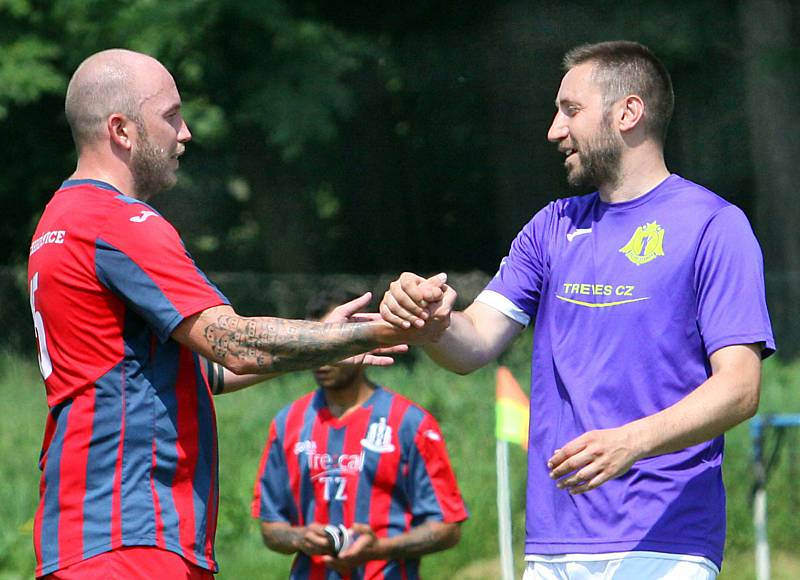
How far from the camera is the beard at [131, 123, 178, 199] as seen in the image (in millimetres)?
3738

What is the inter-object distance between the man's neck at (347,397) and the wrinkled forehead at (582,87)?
2083mm

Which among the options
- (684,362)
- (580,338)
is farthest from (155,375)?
(684,362)

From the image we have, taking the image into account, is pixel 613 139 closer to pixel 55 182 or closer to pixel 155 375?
pixel 155 375

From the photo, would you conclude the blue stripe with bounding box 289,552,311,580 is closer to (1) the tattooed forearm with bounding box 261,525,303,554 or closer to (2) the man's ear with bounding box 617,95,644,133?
(1) the tattooed forearm with bounding box 261,525,303,554

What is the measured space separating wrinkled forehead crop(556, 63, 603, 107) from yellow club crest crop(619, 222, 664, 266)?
46 centimetres

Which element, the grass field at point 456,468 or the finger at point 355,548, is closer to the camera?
the finger at point 355,548

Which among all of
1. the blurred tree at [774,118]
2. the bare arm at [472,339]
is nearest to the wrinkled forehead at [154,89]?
the bare arm at [472,339]

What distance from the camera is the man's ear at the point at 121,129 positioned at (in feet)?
12.2

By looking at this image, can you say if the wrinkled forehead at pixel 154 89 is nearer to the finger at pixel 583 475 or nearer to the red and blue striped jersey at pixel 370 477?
the finger at pixel 583 475

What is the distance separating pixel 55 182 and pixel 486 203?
579 centimetres

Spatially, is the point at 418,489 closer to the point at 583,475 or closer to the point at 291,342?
the point at 291,342

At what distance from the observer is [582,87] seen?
4039mm

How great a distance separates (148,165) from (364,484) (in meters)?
2.28

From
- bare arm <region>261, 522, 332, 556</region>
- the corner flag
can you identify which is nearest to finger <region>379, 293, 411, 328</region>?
bare arm <region>261, 522, 332, 556</region>
